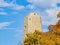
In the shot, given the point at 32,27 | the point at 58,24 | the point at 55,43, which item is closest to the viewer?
the point at 55,43

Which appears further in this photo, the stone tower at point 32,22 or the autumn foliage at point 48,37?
the stone tower at point 32,22

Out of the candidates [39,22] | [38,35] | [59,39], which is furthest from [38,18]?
[59,39]

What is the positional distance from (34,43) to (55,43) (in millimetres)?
5312

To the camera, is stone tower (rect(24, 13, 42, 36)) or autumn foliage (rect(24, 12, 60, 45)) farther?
stone tower (rect(24, 13, 42, 36))

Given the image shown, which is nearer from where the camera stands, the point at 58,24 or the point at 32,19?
the point at 58,24

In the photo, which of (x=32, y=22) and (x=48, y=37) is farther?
(x=32, y=22)

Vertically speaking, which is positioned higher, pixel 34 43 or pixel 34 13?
pixel 34 13

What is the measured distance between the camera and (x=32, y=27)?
6556 cm

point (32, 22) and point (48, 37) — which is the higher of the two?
point (32, 22)

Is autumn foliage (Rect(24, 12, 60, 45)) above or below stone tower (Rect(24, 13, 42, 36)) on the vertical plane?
below

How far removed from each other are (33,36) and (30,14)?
85.7 feet

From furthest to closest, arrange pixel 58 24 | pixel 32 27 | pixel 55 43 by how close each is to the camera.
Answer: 1. pixel 32 27
2. pixel 58 24
3. pixel 55 43

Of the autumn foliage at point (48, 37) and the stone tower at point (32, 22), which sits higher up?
the stone tower at point (32, 22)

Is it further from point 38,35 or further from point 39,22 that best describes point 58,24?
point 39,22
